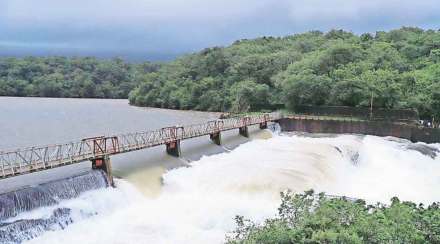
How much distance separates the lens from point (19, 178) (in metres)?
24.7

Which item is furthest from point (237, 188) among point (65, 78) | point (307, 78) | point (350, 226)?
point (65, 78)

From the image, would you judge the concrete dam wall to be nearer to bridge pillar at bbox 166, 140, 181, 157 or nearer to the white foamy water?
the white foamy water

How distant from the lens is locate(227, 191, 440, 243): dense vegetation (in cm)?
1273

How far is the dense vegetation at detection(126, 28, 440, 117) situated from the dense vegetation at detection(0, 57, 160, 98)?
2212 centimetres

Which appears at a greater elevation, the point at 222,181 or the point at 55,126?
the point at 55,126

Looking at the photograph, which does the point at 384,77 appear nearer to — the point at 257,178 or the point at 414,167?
the point at 414,167

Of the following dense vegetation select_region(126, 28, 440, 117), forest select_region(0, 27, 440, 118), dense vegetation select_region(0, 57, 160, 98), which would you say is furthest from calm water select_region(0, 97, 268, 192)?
dense vegetation select_region(0, 57, 160, 98)

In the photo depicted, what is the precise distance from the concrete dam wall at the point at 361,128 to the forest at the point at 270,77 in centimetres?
462

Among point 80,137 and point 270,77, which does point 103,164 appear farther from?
point 270,77

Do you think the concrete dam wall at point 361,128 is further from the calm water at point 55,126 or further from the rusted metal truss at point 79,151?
the calm water at point 55,126

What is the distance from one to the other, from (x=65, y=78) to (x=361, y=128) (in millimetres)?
84284

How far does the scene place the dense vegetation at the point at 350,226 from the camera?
12734 millimetres

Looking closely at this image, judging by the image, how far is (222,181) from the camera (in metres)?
25.8

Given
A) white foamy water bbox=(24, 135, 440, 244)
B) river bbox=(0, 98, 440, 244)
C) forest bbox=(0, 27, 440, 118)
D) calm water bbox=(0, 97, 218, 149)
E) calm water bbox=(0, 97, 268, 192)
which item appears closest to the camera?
white foamy water bbox=(24, 135, 440, 244)
